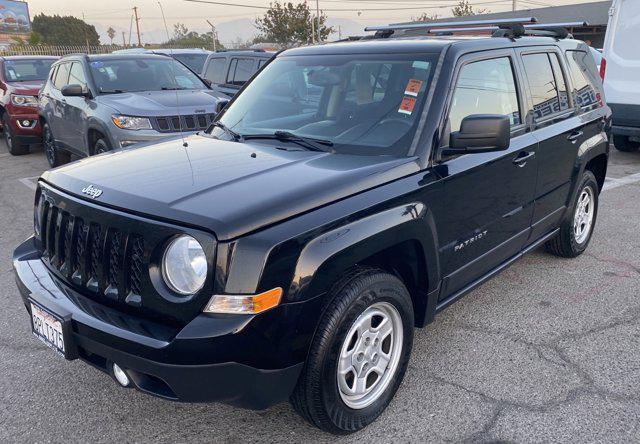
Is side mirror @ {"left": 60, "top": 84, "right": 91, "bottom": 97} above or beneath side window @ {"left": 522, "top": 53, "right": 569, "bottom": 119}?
beneath

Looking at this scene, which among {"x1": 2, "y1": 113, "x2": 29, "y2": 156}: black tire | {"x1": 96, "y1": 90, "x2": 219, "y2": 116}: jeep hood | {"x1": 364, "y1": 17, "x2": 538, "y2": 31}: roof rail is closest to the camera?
{"x1": 364, "y1": 17, "x2": 538, "y2": 31}: roof rail

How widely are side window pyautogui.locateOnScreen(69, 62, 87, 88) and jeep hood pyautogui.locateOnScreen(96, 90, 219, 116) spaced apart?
0.58 meters

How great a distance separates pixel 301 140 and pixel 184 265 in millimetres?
1240

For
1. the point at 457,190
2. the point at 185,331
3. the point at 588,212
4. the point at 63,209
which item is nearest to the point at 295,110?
the point at 457,190

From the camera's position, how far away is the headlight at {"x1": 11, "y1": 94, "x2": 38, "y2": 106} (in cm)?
1055

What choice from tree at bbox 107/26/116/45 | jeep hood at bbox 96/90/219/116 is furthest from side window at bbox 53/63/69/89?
tree at bbox 107/26/116/45

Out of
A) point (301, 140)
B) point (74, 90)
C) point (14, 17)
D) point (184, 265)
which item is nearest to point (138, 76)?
point (74, 90)

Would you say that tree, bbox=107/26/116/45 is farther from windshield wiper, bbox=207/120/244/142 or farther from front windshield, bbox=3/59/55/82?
windshield wiper, bbox=207/120/244/142

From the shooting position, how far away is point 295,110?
375cm

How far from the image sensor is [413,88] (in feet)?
11.1

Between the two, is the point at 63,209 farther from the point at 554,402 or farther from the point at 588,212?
the point at 588,212

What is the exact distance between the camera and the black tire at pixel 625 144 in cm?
1015

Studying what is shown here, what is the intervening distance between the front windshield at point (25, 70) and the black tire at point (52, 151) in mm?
2667

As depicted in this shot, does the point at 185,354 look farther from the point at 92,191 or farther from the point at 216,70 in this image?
the point at 216,70
